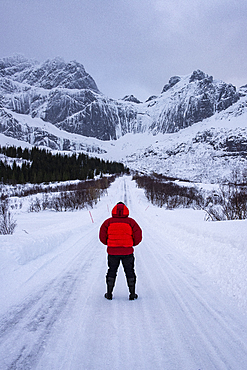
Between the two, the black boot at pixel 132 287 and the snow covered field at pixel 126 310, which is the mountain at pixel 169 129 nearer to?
the snow covered field at pixel 126 310

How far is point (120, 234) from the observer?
10.7ft

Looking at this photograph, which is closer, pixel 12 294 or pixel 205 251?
pixel 12 294

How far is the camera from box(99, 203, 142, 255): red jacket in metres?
3.26

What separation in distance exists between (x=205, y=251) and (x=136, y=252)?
213 cm

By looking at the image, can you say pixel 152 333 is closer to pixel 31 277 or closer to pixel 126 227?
pixel 126 227

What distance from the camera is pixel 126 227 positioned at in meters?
3.29

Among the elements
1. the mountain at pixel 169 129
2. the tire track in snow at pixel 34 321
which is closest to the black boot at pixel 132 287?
the tire track in snow at pixel 34 321

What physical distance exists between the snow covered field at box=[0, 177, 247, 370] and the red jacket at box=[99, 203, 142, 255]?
94cm

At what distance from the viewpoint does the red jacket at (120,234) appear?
326cm

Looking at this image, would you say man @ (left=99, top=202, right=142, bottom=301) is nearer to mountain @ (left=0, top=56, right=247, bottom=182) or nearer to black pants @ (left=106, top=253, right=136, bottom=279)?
black pants @ (left=106, top=253, right=136, bottom=279)

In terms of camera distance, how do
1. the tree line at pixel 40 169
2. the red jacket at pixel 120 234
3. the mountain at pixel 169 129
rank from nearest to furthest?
the red jacket at pixel 120 234
the tree line at pixel 40 169
the mountain at pixel 169 129

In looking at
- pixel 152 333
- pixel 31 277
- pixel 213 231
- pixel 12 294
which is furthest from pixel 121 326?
pixel 213 231

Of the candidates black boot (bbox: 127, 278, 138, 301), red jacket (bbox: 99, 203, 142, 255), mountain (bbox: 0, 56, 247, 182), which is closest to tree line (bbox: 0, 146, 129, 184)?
mountain (bbox: 0, 56, 247, 182)

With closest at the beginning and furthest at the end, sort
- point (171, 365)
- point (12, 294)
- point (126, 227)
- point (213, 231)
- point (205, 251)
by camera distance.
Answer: point (171, 365) < point (126, 227) < point (12, 294) < point (205, 251) < point (213, 231)
